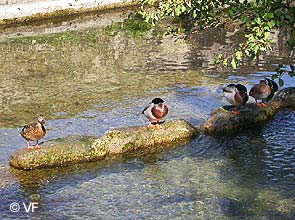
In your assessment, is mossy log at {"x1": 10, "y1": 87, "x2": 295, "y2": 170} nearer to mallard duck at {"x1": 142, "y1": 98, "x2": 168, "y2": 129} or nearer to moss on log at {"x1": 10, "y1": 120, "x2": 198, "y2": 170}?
moss on log at {"x1": 10, "y1": 120, "x2": 198, "y2": 170}

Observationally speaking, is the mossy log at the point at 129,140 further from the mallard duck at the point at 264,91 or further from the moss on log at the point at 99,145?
the mallard duck at the point at 264,91

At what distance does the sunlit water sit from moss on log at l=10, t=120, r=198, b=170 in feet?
0.69

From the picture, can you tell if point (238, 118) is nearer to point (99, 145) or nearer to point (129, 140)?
point (129, 140)

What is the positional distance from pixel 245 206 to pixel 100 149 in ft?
10.9

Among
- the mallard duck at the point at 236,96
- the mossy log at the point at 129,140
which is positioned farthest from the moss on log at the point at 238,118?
the mallard duck at the point at 236,96

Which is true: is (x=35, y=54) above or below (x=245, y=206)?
above

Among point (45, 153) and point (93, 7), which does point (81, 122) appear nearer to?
point (45, 153)

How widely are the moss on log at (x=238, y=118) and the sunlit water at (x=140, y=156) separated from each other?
0.23m

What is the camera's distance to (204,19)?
9227 mm

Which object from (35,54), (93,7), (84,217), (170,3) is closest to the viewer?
(170,3)

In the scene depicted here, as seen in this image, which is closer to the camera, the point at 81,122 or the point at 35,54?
the point at 81,122

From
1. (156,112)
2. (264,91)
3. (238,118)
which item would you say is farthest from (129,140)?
(264,91)

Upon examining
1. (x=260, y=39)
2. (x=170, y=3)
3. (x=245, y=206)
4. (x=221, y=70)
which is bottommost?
(x=245, y=206)

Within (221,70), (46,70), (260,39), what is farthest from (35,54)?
(260,39)
